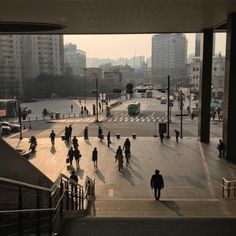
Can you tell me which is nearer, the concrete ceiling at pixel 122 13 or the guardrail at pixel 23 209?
the guardrail at pixel 23 209

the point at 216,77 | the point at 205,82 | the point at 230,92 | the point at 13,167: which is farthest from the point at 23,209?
the point at 216,77

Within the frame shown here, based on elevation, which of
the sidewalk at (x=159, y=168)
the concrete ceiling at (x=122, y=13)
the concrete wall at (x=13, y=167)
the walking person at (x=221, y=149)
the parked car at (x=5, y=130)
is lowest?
the parked car at (x=5, y=130)

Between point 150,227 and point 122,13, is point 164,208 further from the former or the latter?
point 122,13

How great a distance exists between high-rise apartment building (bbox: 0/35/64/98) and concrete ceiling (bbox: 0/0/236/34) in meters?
77.3

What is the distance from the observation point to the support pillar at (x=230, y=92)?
19203 millimetres

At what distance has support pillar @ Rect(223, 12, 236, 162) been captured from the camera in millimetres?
19203

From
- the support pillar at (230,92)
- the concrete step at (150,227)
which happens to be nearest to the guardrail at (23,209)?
the concrete step at (150,227)

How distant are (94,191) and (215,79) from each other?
86.3 m

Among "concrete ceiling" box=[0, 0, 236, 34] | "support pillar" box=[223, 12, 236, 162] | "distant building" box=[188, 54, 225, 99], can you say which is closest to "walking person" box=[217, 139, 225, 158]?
"support pillar" box=[223, 12, 236, 162]

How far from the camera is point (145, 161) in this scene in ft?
62.6

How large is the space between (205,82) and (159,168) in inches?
410

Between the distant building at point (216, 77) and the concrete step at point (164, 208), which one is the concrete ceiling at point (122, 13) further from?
the distant building at point (216, 77)

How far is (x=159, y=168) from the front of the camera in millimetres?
17453

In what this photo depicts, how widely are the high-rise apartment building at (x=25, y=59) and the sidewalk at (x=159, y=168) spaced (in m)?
79.4
